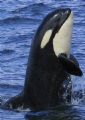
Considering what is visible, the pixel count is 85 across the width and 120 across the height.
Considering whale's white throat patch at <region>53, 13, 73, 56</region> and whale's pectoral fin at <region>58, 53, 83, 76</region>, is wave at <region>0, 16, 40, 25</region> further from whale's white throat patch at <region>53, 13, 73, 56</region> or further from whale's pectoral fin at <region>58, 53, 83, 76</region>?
whale's pectoral fin at <region>58, 53, 83, 76</region>

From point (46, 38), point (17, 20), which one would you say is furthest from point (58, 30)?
point (17, 20)

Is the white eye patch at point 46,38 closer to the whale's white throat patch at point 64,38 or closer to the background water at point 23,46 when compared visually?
the whale's white throat patch at point 64,38

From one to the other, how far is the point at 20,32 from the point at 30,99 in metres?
8.19

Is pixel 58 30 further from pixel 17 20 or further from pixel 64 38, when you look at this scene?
pixel 17 20

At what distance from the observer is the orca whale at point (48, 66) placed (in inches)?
579

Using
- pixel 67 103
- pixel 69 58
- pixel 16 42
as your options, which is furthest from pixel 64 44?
pixel 16 42

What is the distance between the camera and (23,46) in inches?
826

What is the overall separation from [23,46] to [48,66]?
20.6ft

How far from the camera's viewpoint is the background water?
14883mm

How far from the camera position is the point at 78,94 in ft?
52.5

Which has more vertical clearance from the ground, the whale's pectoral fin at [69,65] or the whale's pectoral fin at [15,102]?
the whale's pectoral fin at [69,65]

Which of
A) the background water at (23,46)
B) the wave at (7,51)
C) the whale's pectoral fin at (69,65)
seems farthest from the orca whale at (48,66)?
the wave at (7,51)

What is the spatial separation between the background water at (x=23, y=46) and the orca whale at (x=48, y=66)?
0.97 ft

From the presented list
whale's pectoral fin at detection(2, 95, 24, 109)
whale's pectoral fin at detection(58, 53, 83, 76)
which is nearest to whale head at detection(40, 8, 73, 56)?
whale's pectoral fin at detection(58, 53, 83, 76)
